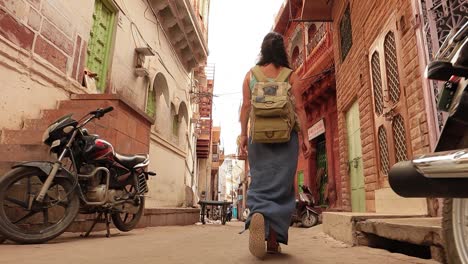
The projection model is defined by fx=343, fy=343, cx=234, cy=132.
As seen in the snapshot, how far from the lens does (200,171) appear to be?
24.0 m

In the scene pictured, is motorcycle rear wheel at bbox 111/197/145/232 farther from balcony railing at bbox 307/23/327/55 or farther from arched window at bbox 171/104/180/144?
balcony railing at bbox 307/23/327/55

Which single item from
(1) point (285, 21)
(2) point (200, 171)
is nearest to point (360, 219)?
(1) point (285, 21)

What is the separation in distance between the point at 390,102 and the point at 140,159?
139 inches

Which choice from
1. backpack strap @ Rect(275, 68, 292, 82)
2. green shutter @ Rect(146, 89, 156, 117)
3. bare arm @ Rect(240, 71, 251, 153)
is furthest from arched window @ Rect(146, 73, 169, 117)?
backpack strap @ Rect(275, 68, 292, 82)

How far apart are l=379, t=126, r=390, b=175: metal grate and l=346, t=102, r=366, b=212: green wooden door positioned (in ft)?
4.51

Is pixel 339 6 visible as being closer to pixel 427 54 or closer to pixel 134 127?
pixel 427 54

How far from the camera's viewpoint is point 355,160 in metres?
7.01

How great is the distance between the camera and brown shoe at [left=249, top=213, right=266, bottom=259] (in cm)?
222

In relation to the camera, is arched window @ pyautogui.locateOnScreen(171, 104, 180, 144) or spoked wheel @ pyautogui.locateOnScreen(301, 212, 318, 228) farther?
arched window @ pyautogui.locateOnScreen(171, 104, 180, 144)

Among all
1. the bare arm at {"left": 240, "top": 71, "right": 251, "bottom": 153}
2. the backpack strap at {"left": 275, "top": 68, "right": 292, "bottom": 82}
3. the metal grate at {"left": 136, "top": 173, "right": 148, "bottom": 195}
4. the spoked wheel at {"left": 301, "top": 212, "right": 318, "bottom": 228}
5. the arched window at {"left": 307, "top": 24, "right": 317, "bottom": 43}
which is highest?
the arched window at {"left": 307, "top": 24, "right": 317, "bottom": 43}

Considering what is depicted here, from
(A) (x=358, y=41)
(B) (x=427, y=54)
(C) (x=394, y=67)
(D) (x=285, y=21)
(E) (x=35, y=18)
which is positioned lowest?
(B) (x=427, y=54)

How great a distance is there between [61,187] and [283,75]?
240 centimetres

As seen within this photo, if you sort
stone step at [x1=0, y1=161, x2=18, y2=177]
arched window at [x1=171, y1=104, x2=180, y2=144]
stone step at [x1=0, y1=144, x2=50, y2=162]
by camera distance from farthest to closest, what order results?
arched window at [x1=171, y1=104, x2=180, y2=144], stone step at [x1=0, y1=144, x2=50, y2=162], stone step at [x1=0, y1=161, x2=18, y2=177]

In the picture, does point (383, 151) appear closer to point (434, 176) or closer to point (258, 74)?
point (258, 74)
